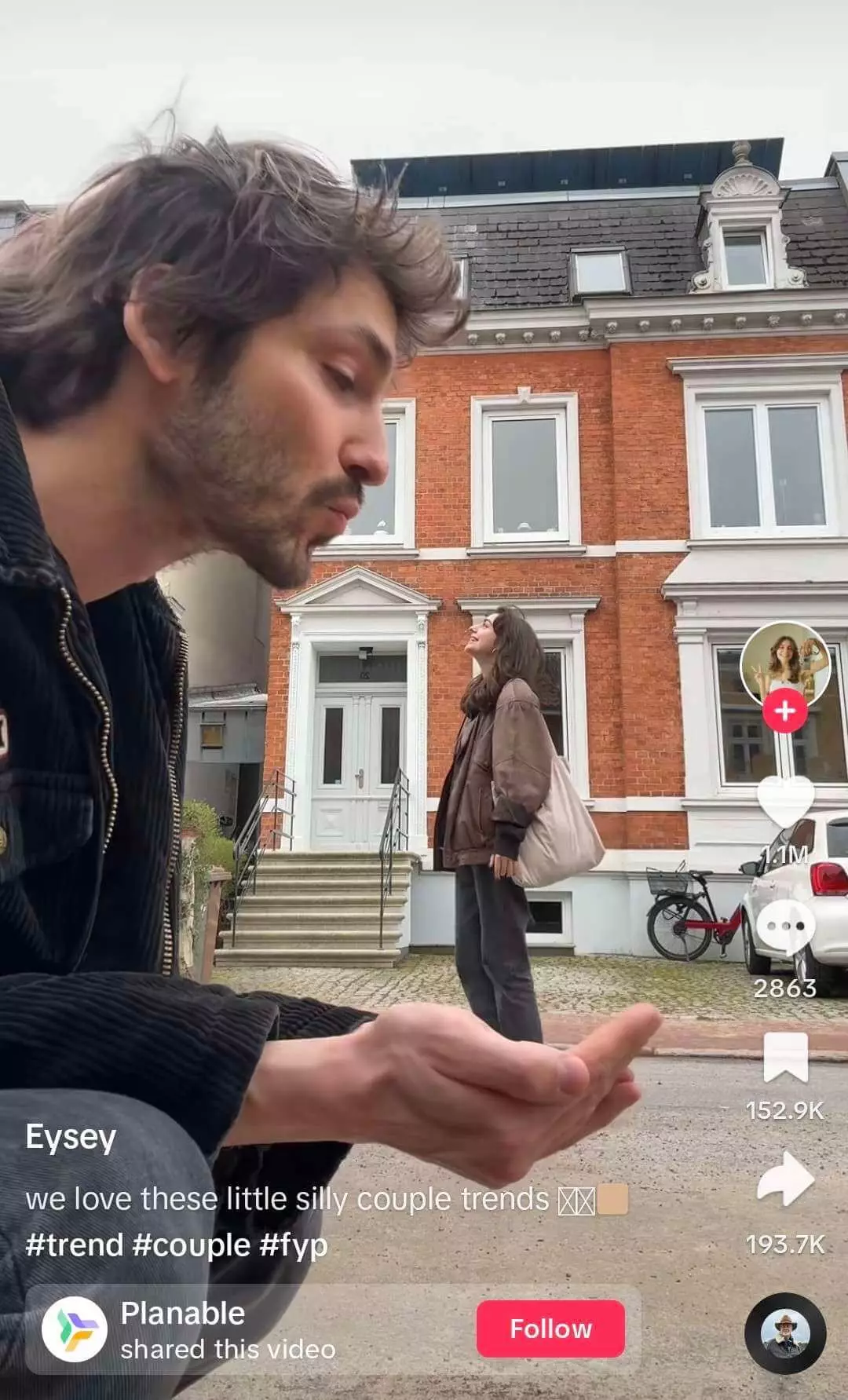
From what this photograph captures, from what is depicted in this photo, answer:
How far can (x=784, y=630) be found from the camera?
67 centimetres

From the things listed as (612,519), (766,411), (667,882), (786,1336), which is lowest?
(786,1336)

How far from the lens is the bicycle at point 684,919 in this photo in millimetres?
581

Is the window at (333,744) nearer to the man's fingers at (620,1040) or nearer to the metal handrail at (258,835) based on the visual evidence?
the metal handrail at (258,835)

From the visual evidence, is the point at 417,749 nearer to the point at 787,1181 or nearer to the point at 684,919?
the point at 684,919

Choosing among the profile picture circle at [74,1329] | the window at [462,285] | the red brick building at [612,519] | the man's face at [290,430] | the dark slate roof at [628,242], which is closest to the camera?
the profile picture circle at [74,1329]

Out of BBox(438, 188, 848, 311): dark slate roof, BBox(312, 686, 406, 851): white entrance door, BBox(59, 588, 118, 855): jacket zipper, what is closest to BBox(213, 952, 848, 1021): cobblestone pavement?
BBox(312, 686, 406, 851): white entrance door

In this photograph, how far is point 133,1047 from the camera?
21 centimetres

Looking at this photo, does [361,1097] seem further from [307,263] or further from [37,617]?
[307,263]

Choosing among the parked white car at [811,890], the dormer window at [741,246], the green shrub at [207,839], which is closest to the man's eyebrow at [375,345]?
the green shrub at [207,839]

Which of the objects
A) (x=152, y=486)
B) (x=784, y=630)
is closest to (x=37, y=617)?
(x=152, y=486)

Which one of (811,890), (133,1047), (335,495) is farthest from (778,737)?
(133,1047)

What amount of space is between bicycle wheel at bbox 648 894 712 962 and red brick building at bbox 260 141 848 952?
17 millimetres

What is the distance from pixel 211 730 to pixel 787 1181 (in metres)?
0.53

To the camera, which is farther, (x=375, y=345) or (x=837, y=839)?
(x=837, y=839)
